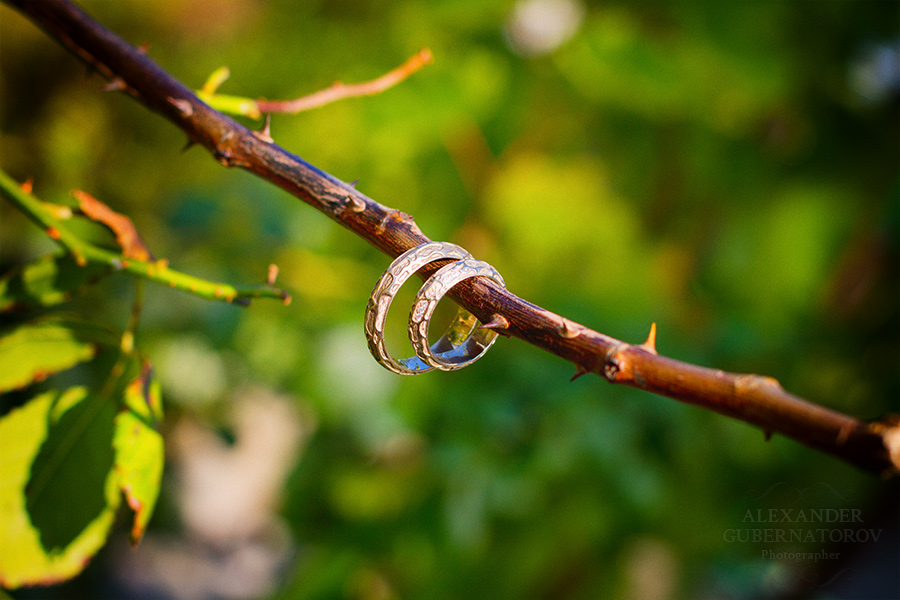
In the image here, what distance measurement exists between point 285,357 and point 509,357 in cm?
31

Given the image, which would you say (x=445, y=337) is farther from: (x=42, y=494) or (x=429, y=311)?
(x=42, y=494)

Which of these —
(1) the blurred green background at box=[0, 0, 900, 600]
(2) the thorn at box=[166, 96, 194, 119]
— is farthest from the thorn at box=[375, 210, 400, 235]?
(1) the blurred green background at box=[0, 0, 900, 600]

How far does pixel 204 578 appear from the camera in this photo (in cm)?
169

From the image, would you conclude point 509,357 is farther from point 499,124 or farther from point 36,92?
point 36,92

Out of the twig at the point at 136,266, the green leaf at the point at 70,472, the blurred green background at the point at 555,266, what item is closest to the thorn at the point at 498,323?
the twig at the point at 136,266

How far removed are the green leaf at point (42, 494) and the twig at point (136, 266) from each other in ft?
0.26

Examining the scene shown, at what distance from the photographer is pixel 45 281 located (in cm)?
30

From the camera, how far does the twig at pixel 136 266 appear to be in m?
0.26

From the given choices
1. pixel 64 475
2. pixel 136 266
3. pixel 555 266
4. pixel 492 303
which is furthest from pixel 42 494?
pixel 555 266

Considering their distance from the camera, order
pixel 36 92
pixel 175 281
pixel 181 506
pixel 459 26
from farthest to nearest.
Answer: pixel 181 506, pixel 36 92, pixel 459 26, pixel 175 281

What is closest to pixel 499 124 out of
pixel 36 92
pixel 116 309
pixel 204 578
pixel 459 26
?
pixel 459 26

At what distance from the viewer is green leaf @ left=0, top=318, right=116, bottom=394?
0.99 ft

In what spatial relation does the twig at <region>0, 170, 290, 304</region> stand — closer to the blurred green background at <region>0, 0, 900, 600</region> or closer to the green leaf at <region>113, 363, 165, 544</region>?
the green leaf at <region>113, 363, 165, 544</region>

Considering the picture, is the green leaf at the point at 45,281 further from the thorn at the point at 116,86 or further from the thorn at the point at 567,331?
the thorn at the point at 567,331
